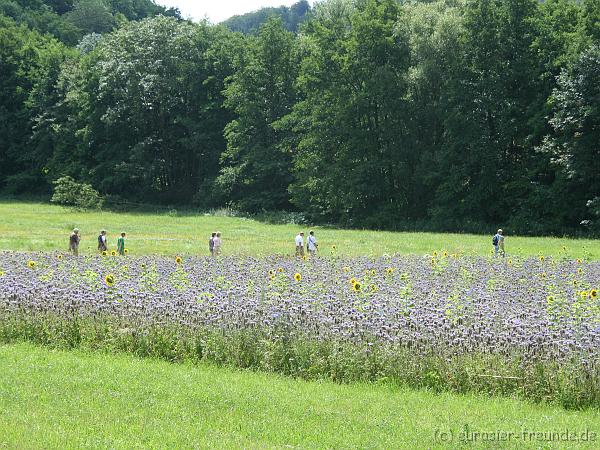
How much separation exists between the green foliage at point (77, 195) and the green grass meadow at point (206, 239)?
4.74 metres

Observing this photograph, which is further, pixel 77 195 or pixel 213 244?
pixel 77 195

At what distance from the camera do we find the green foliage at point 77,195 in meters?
65.2

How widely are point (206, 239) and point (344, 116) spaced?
22436 mm

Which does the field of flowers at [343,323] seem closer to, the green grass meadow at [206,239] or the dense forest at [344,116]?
the green grass meadow at [206,239]

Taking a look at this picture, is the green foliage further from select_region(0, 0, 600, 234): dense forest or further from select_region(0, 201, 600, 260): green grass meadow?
select_region(0, 0, 600, 234): dense forest

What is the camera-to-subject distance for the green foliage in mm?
65250

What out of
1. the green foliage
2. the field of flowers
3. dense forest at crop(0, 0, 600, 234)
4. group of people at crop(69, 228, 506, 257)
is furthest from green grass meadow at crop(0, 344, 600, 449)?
the green foliage

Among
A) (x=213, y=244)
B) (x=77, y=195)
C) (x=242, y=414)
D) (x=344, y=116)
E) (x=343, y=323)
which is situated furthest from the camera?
(x=77, y=195)

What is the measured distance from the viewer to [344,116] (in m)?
58.0

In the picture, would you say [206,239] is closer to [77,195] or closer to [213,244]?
[213,244]

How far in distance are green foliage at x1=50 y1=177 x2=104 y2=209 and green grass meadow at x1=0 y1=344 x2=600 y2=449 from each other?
185 feet

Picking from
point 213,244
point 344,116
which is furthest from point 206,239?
point 344,116

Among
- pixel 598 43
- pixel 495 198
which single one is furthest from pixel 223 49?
pixel 598 43

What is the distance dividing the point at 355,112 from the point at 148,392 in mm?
50076
